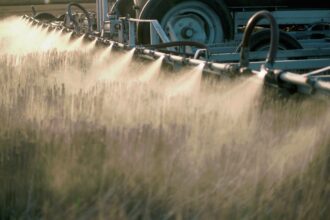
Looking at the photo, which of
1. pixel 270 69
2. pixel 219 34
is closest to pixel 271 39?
pixel 270 69

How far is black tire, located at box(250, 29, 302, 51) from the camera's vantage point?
642 cm

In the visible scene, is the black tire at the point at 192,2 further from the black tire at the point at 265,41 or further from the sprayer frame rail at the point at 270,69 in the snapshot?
the sprayer frame rail at the point at 270,69

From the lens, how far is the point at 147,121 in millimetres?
3025

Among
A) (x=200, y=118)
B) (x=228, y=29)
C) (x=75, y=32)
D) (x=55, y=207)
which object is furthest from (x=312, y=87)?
(x=75, y=32)

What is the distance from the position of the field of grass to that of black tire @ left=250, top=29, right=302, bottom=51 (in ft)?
9.03

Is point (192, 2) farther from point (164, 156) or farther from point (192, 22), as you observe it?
point (164, 156)

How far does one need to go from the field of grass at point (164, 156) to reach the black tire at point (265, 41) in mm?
2752

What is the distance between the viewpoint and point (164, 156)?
8.23 ft

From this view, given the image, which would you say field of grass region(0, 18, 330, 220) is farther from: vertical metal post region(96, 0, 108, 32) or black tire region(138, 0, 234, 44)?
vertical metal post region(96, 0, 108, 32)

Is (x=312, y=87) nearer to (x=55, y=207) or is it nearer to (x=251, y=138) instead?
(x=251, y=138)

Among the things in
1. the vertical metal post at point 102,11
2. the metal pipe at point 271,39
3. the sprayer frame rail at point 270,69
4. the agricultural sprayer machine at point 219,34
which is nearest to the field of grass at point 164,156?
the sprayer frame rail at point 270,69

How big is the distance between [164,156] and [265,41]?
4.23m

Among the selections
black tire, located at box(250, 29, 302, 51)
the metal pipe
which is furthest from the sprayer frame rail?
black tire, located at box(250, 29, 302, 51)

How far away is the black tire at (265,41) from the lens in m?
6.42
